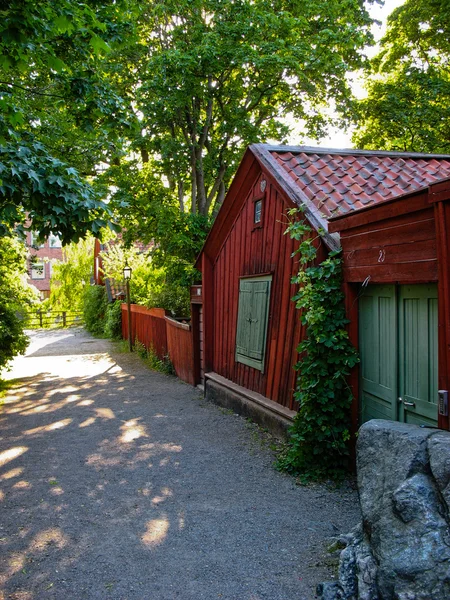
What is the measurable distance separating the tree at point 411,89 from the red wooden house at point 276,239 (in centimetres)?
777

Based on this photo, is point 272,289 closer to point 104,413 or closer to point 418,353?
point 418,353

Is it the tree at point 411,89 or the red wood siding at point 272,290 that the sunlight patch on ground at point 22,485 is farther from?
the tree at point 411,89

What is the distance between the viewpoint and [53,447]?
309 inches

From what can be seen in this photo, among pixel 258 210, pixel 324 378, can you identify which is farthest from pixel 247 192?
pixel 324 378

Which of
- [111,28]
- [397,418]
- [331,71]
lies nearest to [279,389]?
[397,418]

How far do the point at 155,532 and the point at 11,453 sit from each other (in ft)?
11.9

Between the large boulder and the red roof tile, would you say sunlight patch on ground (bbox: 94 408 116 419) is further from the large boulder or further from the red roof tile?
the large boulder

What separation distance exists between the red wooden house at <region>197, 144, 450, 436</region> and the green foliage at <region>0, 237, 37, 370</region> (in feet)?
16.3

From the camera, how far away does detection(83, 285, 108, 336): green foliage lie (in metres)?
29.3

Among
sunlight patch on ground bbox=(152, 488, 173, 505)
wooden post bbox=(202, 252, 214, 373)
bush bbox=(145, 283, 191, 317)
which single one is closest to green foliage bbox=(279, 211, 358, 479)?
sunlight patch on ground bbox=(152, 488, 173, 505)

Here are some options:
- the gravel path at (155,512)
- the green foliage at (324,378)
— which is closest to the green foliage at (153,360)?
the gravel path at (155,512)

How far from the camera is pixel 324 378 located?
5902 mm

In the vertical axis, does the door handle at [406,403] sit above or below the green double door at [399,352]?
below

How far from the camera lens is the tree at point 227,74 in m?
13.7
